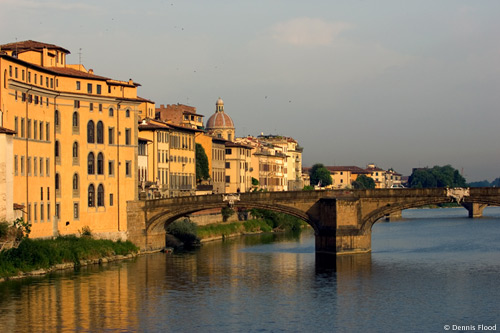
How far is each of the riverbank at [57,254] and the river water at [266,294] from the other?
129 cm

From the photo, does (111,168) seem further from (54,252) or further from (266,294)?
(266,294)

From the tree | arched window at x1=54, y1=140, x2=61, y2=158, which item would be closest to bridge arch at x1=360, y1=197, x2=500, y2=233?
arched window at x1=54, y1=140, x2=61, y2=158

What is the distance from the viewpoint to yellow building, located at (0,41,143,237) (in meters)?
69.6

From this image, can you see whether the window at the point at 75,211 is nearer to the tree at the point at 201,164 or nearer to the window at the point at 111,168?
the window at the point at 111,168

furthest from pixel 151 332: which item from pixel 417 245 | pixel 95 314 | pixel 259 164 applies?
pixel 259 164

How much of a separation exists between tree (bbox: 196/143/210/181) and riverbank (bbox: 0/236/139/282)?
37.2 m

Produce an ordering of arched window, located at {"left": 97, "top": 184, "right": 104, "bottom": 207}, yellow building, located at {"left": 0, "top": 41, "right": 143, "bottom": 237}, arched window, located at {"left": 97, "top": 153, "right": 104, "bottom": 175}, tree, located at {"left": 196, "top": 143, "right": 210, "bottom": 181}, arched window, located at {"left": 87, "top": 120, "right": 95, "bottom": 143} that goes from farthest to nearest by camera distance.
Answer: tree, located at {"left": 196, "top": 143, "right": 210, "bottom": 181}, arched window, located at {"left": 97, "top": 184, "right": 104, "bottom": 207}, arched window, located at {"left": 97, "top": 153, "right": 104, "bottom": 175}, arched window, located at {"left": 87, "top": 120, "right": 95, "bottom": 143}, yellow building, located at {"left": 0, "top": 41, "right": 143, "bottom": 237}

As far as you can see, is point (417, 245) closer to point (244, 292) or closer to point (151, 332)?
point (244, 292)

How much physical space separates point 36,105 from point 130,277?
15.0 metres

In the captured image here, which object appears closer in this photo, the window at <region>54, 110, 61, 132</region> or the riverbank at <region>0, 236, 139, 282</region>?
the riverbank at <region>0, 236, 139, 282</region>

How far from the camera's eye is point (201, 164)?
120 metres

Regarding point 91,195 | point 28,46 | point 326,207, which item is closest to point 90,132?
point 91,195

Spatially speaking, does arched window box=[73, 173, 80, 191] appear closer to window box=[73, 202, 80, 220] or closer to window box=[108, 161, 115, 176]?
window box=[73, 202, 80, 220]

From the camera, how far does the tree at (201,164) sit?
119125 mm
